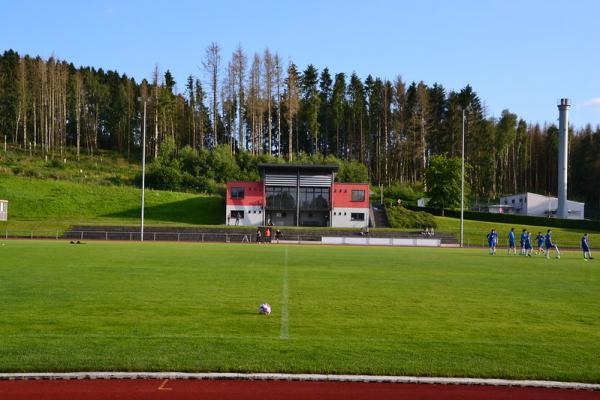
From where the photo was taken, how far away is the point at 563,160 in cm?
8581

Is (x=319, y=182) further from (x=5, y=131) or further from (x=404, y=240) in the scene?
(x=5, y=131)

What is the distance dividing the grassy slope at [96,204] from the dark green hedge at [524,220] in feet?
106

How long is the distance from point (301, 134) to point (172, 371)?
4474 inches

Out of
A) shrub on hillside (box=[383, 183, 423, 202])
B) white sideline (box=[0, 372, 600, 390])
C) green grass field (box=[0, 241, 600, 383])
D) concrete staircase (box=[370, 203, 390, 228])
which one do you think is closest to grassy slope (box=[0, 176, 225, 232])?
concrete staircase (box=[370, 203, 390, 228])

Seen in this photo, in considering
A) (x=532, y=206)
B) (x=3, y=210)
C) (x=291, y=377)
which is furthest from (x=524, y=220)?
(x=291, y=377)

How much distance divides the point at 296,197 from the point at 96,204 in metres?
25.7

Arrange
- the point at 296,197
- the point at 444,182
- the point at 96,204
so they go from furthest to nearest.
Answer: the point at 444,182 < the point at 96,204 < the point at 296,197

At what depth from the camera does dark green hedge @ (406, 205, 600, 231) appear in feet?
228

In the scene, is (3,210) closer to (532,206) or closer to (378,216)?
(378,216)

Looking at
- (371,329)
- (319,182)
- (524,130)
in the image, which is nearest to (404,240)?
(319,182)

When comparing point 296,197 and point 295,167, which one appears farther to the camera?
point 296,197

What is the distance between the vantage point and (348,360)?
339 inches

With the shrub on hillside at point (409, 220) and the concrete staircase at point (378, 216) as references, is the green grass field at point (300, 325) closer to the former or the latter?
the shrub on hillside at point (409, 220)

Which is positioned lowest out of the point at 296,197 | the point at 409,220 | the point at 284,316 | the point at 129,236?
the point at 129,236
